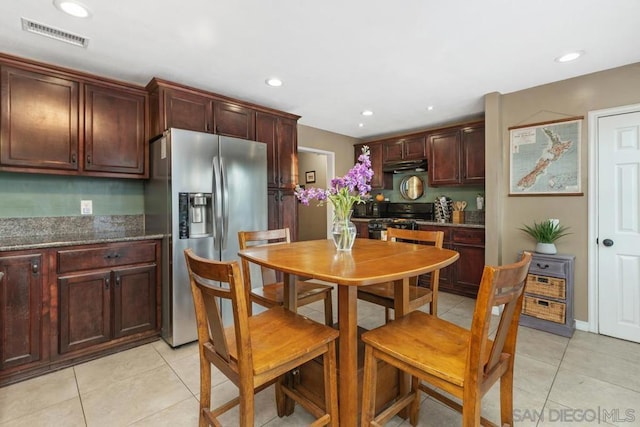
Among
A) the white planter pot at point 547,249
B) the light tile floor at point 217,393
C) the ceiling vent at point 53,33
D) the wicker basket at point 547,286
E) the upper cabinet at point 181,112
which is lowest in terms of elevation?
the light tile floor at point 217,393

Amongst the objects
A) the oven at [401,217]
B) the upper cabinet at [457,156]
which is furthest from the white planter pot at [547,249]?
the oven at [401,217]

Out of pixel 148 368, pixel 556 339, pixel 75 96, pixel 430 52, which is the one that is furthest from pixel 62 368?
pixel 556 339

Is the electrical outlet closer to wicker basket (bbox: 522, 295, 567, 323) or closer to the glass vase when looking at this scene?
the glass vase

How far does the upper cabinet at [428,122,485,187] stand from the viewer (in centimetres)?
401

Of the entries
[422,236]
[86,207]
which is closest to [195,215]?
[86,207]

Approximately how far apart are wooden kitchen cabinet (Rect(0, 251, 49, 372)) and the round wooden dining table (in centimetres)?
167

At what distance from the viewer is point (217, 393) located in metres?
1.96

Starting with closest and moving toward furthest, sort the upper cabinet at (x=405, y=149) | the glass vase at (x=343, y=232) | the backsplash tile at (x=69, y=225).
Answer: the glass vase at (x=343, y=232) → the backsplash tile at (x=69, y=225) → the upper cabinet at (x=405, y=149)

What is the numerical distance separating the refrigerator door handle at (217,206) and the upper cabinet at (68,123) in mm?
746

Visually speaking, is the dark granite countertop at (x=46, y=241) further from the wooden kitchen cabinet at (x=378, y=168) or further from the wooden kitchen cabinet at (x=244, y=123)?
the wooden kitchen cabinet at (x=378, y=168)

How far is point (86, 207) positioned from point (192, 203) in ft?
3.72

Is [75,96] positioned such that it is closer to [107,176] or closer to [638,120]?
[107,176]

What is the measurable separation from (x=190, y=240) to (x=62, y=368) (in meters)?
1.28

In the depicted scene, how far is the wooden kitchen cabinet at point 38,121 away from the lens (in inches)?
88.7
